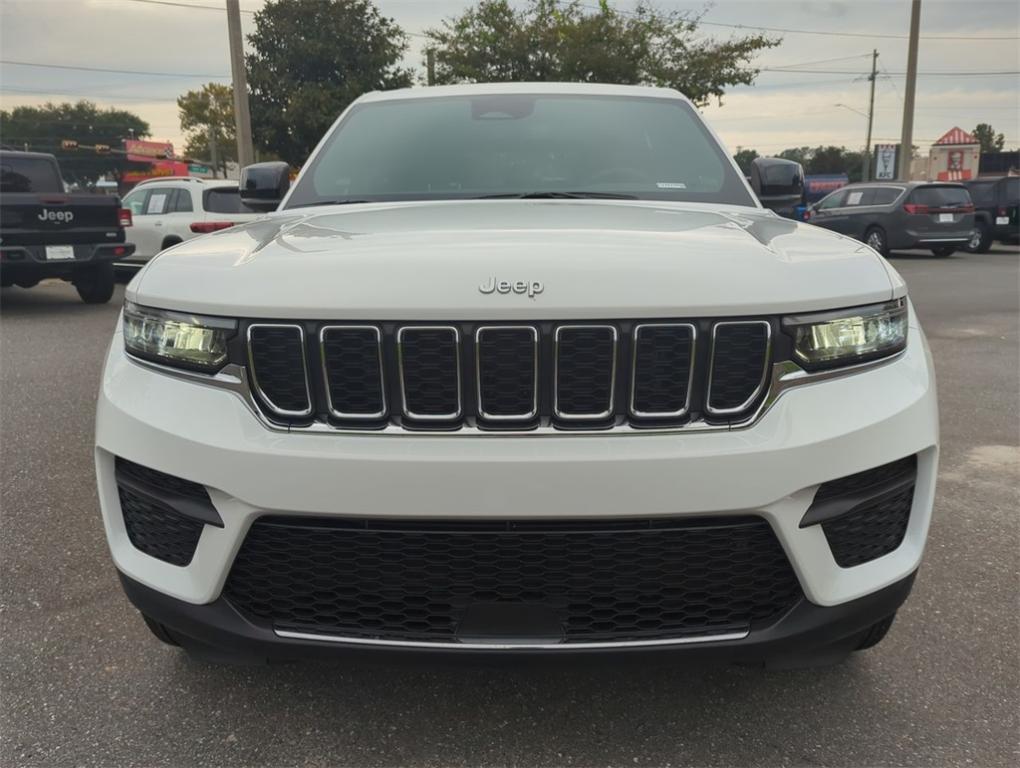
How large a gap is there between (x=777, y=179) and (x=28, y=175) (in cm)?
1016

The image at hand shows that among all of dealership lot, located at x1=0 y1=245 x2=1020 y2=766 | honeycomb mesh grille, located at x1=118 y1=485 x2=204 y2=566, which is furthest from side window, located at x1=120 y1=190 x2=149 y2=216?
honeycomb mesh grille, located at x1=118 y1=485 x2=204 y2=566

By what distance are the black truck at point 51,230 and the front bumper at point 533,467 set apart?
902 centimetres

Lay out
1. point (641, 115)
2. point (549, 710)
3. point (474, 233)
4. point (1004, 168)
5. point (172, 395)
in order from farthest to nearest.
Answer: point (1004, 168), point (641, 115), point (549, 710), point (474, 233), point (172, 395)

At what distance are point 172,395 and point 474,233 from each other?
77 cm

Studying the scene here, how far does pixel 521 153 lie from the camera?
10.3 feet

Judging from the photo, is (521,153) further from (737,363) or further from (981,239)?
(981,239)

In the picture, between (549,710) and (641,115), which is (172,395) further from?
(641,115)

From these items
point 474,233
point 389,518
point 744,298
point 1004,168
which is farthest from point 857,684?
point 1004,168

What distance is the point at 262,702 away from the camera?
2.21 meters

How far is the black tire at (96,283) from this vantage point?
1042 centimetres

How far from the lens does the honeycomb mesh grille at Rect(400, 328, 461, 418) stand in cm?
171

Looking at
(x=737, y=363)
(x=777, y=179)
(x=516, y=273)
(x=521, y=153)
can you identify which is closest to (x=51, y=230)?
(x=521, y=153)

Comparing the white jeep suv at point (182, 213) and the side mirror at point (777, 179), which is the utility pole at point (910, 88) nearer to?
the white jeep suv at point (182, 213)

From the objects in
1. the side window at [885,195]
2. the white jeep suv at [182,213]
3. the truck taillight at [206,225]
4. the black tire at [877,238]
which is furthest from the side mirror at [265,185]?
the side window at [885,195]
